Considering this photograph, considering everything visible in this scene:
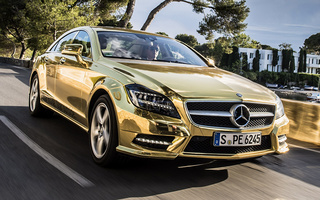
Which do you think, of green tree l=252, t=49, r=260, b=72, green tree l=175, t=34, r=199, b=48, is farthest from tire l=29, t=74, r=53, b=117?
green tree l=175, t=34, r=199, b=48

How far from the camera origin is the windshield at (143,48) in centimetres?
460

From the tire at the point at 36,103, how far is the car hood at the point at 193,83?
8.74ft

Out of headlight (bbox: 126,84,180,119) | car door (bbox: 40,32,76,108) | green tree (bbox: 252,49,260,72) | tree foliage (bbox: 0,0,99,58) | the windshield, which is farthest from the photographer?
green tree (bbox: 252,49,260,72)

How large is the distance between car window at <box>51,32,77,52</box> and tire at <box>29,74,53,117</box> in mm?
684

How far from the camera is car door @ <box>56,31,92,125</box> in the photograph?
445 cm

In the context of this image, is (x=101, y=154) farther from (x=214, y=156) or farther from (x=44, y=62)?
(x=44, y=62)

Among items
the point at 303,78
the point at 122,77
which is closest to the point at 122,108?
the point at 122,77

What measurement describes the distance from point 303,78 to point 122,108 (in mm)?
120329

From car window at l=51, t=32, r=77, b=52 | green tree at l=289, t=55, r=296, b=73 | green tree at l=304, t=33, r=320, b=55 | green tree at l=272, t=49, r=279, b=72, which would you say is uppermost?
green tree at l=304, t=33, r=320, b=55

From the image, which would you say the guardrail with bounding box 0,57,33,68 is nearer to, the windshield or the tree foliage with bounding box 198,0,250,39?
the tree foliage with bounding box 198,0,250,39

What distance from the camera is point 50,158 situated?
4070 mm

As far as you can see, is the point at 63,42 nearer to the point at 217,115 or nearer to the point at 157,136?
the point at 157,136

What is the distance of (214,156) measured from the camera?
3445 mm

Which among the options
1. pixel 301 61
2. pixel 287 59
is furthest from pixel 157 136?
pixel 301 61
